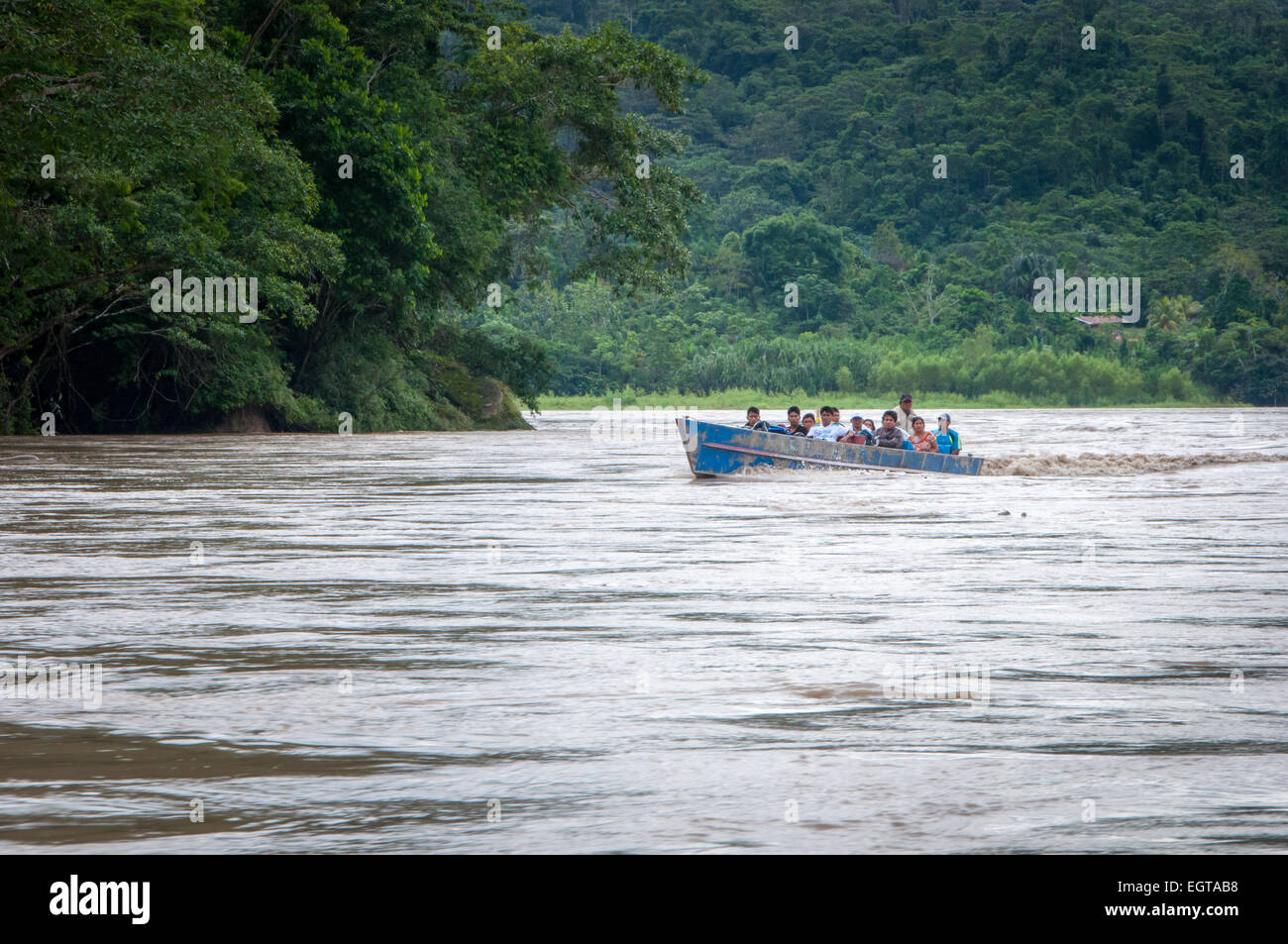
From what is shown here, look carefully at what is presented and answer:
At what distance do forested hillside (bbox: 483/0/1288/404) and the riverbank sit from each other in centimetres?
45

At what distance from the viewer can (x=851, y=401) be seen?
8825 cm

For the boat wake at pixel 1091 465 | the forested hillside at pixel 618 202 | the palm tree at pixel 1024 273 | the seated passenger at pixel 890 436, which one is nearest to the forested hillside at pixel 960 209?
the palm tree at pixel 1024 273

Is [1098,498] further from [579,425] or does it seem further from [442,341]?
[579,425]

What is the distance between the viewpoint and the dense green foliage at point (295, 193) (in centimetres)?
2666

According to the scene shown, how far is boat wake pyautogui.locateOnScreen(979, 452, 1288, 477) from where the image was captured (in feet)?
Answer: 89.1

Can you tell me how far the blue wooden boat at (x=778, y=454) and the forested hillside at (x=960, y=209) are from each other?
29326 mm

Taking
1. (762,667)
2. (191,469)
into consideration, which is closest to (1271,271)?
(191,469)

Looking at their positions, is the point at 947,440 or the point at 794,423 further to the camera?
the point at 947,440

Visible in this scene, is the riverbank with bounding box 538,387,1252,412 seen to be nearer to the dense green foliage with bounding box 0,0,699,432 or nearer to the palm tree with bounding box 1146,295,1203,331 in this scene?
the palm tree with bounding box 1146,295,1203,331

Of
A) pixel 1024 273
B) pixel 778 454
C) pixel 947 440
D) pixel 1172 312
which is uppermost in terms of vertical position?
pixel 1024 273

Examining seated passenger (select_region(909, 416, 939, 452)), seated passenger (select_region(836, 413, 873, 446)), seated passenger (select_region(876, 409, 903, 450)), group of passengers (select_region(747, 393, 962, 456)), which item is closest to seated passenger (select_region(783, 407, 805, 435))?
group of passengers (select_region(747, 393, 962, 456))

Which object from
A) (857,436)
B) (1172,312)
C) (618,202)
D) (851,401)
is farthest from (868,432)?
(1172,312)

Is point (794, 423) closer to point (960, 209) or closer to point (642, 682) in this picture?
point (642, 682)

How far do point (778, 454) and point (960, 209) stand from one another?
324 feet
